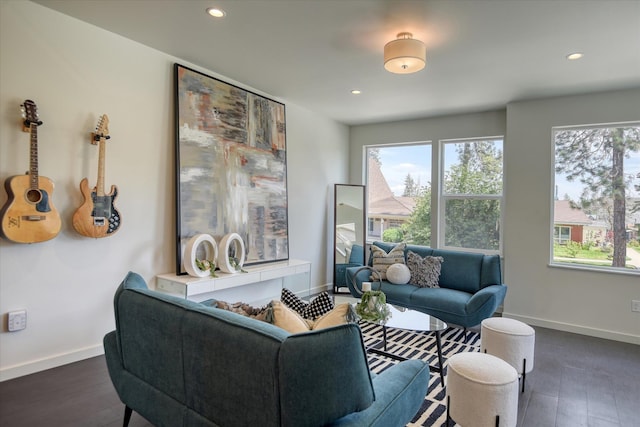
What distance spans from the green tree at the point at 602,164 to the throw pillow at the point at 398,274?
2153mm

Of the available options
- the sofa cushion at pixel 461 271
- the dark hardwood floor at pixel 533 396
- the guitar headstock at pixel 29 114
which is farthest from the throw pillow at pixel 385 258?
the guitar headstock at pixel 29 114

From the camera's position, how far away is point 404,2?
7.73ft

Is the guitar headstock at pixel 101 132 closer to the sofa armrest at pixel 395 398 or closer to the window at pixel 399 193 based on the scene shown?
the sofa armrest at pixel 395 398

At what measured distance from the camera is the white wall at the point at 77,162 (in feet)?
8.29

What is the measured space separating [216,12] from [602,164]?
428cm

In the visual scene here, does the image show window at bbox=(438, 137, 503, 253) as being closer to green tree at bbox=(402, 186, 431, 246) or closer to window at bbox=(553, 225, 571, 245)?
green tree at bbox=(402, 186, 431, 246)

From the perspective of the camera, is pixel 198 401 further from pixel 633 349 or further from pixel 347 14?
pixel 633 349

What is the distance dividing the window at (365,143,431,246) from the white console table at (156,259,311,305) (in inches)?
65.3

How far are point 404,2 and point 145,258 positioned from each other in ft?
9.53

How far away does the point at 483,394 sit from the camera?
1.94 meters

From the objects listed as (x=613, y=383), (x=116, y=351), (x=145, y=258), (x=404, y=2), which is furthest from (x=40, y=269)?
(x=613, y=383)

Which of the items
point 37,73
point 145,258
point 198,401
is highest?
point 37,73

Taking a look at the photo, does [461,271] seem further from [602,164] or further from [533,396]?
[602,164]

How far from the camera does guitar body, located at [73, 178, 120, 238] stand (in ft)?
9.07
